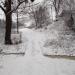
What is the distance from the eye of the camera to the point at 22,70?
8250mm

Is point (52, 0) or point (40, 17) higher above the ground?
point (52, 0)

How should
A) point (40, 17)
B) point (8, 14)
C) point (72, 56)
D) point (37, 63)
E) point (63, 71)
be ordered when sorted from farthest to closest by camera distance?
1. point (40, 17)
2. point (8, 14)
3. point (72, 56)
4. point (37, 63)
5. point (63, 71)

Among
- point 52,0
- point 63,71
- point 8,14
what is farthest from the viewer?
point 52,0

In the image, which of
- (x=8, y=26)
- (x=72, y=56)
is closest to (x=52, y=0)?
(x=8, y=26)

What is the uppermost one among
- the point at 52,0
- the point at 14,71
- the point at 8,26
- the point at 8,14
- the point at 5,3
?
the point at 52,0

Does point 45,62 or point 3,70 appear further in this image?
point 45,62

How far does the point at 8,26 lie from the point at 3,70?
918 cm

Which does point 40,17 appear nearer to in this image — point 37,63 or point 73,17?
point 73,17

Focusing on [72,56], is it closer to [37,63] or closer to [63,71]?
[37,63]

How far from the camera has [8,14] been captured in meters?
16.3

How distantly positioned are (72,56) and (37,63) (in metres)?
2.97

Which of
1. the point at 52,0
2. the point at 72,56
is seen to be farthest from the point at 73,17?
the point at 72,56

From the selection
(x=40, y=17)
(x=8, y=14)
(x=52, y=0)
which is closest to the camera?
(x=8, y=14)

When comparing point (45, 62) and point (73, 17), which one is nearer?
point (45, 62)
